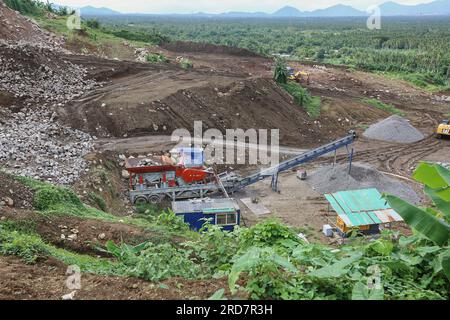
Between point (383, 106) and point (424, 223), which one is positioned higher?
point (424, 223)

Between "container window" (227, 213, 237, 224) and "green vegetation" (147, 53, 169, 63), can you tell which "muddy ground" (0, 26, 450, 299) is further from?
"green vegetation" (147, 53, 169, 63)

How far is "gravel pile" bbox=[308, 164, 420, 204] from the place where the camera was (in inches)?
702

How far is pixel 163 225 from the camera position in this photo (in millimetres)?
10156

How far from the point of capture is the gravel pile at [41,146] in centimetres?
1406

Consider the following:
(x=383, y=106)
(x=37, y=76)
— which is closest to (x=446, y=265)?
(x=37, y=76)

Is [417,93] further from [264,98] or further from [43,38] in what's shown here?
[43,38]

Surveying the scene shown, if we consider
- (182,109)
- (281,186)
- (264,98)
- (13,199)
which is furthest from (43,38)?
(13,199)

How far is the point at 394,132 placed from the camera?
25734mm

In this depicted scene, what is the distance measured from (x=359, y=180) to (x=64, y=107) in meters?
13.9

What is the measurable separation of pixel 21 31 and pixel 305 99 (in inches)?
747

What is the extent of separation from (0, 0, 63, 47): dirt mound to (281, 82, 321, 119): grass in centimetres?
1623

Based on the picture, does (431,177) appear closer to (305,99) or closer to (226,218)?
(226,218)

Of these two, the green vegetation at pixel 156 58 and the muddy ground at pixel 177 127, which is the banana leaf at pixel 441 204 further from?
the green vegetation at pixel 156 58

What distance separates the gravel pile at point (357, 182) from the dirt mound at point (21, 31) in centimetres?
1998
